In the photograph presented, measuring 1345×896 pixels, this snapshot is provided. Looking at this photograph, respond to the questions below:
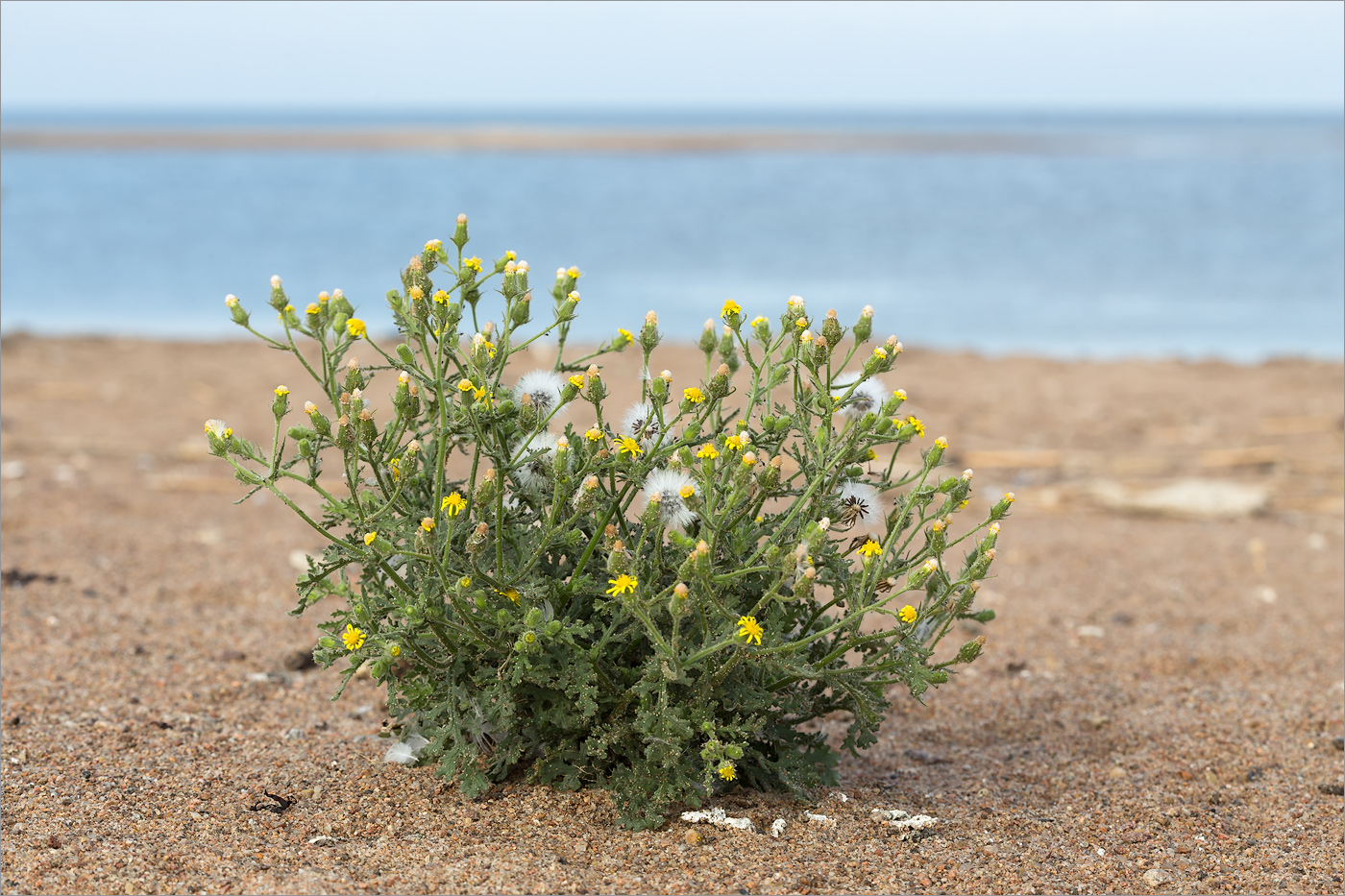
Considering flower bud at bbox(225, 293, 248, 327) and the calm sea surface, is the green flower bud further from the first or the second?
the calm sea surface

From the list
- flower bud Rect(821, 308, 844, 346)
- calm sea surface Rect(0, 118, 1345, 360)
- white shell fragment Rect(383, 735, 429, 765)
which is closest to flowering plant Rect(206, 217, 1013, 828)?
flower bud Rect(821, 308, 844, 346)

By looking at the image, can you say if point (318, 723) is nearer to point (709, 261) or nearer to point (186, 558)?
point (186, 558)

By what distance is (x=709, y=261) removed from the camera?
66.1ft

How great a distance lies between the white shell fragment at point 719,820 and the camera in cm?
295

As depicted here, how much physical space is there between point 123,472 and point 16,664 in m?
3.90

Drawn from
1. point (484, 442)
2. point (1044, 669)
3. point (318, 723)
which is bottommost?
point (1044, 669)

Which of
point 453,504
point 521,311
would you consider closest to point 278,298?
point 521,311

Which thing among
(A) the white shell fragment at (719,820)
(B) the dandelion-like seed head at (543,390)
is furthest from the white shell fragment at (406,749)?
(B) the dandelion-like seed head at (543,390)

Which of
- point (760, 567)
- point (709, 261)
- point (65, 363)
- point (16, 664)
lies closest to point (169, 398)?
point (65, 363)

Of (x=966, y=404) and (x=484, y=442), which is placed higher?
(x=484, y=442)

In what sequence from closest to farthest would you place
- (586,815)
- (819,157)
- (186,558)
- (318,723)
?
(586,815)
(318,723)
(186,558)
(819,157)

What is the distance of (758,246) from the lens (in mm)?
21812

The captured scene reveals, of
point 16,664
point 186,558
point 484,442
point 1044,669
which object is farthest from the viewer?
point 186,558

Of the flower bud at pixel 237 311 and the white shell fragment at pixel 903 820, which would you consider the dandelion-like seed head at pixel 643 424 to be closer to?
the flower bud at pixel 237 311
